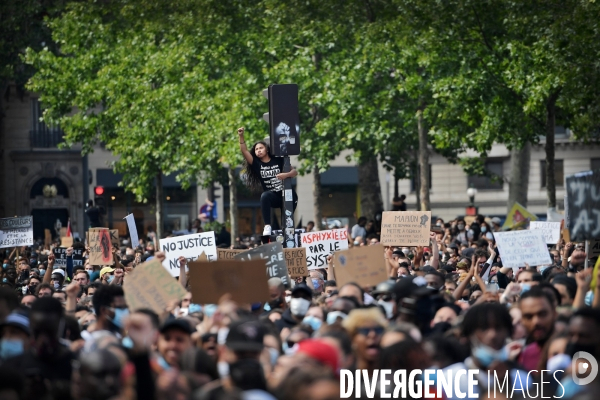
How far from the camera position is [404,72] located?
29.7 m

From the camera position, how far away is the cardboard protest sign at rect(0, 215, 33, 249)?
21.0 metres

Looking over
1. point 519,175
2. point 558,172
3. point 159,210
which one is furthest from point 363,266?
point 558,172

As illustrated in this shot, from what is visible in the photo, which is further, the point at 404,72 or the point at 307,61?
the point at 307,61

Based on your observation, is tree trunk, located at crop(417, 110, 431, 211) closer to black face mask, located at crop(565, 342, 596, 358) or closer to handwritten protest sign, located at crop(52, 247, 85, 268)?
handwritten protest sign, located at crop(52, 247, 85, 268)

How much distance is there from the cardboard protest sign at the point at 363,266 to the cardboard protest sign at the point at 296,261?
2691mm

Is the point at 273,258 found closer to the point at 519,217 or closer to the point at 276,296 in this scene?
the point at 276,296

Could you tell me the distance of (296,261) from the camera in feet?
47.0

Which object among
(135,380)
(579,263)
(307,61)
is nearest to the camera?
(135,380)

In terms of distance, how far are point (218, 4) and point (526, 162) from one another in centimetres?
1158

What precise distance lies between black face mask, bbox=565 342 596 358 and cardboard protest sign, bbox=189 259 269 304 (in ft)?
11.3

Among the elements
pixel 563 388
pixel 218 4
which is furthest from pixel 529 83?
pixel 563 388

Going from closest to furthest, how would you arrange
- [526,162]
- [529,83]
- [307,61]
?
[529,83] < [307,61] < [526,162]

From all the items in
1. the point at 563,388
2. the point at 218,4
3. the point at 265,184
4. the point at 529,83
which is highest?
the point at 218,4

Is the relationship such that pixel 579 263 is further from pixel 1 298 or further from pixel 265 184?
pixel 1 298
